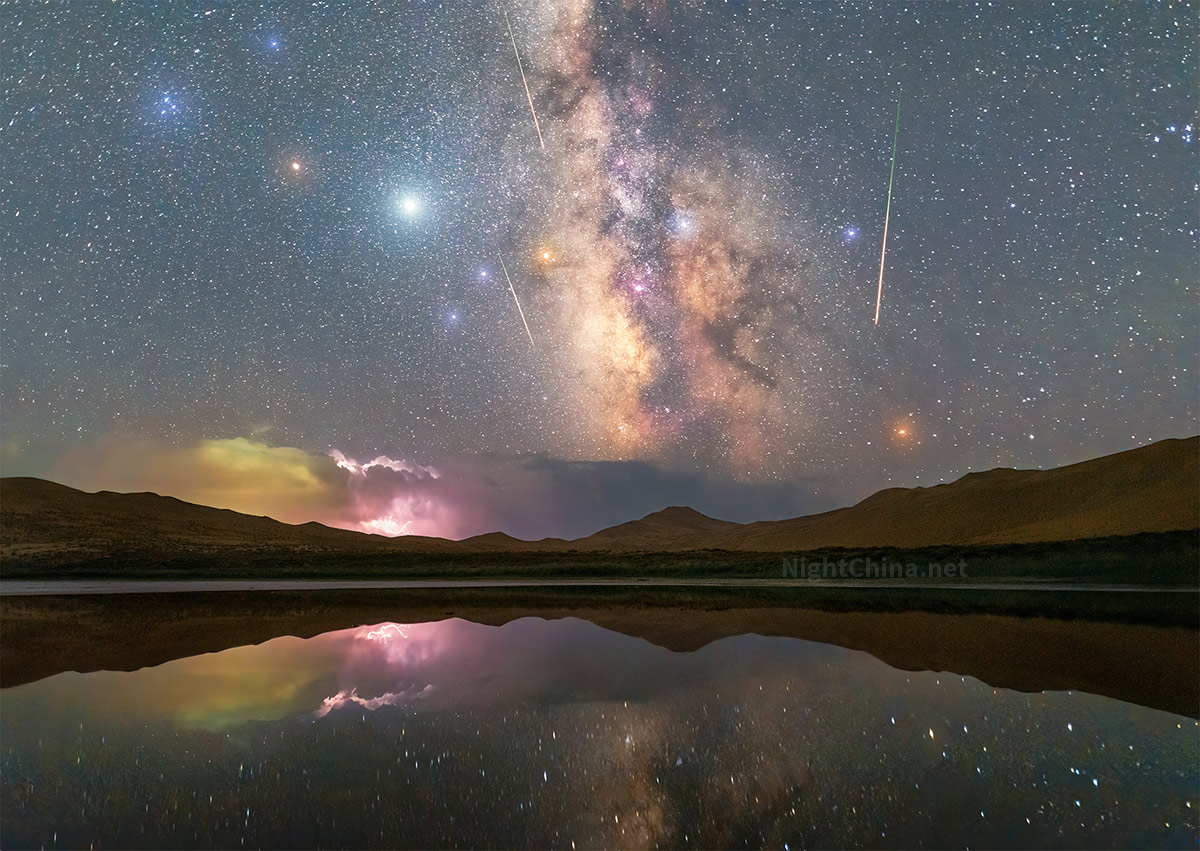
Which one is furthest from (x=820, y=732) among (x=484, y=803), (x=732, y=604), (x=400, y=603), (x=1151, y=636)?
(x=400, y=603)

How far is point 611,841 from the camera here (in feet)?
14.4

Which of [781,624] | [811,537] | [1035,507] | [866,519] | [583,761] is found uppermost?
[1035,507]

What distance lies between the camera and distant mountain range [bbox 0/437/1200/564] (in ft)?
176

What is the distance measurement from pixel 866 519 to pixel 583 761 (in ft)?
318

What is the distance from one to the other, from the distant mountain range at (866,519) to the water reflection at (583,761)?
44.7 meters

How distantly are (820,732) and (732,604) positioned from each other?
14543 mm

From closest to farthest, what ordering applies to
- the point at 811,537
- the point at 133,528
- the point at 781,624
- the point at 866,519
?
the point at 781,624, the point at 866,519, the point at 133,528, the point at 811,537

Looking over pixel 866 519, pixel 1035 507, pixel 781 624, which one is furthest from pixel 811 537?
pixel 781 624

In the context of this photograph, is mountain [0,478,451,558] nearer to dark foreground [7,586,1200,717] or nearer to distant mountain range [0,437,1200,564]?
distant mountain range [0,437,1200,564]

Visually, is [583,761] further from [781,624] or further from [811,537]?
[811,537]

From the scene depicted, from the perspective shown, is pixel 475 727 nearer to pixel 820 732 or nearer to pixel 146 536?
pixel 820 732

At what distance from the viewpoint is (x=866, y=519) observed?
9212cm

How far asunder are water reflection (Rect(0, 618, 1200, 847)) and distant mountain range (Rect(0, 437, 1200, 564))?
1761 inches

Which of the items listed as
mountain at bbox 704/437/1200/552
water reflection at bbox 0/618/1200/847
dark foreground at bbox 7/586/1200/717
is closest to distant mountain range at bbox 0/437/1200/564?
mountain at bbox 704/437/1200/552
